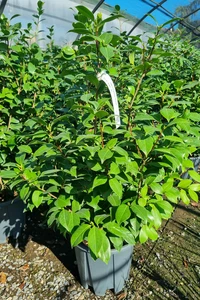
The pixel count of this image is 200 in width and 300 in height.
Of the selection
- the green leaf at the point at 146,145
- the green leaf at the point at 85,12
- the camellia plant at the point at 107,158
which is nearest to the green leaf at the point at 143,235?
the camellia plant at the point at 107,158

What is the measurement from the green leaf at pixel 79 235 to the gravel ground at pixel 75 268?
2.45 feet

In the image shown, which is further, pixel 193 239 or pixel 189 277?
pixel 193 239

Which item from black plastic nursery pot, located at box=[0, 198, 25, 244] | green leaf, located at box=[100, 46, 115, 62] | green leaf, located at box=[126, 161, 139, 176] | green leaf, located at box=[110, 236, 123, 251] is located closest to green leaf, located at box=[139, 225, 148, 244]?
green leaf, located at box=[110, 236, 123, 251]

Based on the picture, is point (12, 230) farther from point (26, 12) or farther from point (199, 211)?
point (26, 12)

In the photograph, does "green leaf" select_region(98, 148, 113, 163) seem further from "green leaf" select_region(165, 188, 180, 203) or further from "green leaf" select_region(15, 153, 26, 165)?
"green leaf" select_region(15, 153, 26, 165)

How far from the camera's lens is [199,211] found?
2.56 meters

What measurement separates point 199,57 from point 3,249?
3020 mm

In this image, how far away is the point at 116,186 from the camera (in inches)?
42.6

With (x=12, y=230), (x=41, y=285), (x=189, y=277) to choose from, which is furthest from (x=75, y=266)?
(x=189, y=277)

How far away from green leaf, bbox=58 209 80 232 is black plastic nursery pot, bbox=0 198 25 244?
0.90m

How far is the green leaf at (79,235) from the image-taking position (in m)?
1.11

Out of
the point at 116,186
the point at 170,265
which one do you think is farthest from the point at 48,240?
the point at 116,186

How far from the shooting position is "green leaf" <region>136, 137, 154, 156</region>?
1020 millimetres

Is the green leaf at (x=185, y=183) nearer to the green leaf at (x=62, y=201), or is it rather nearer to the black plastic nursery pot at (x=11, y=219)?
the green leaf at (x=62, y=201)
